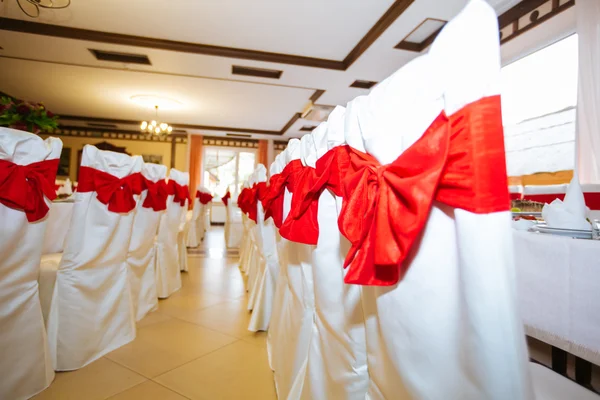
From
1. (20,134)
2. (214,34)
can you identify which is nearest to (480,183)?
(20,134)

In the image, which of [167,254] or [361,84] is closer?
[167,254]

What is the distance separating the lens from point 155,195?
2.20m

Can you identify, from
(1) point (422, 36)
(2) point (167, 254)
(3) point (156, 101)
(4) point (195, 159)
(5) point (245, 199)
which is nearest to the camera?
(2) point (167, 254)

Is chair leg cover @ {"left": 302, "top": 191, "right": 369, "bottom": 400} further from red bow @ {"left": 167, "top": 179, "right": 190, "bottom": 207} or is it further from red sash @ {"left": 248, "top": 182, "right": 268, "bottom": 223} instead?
red bow @ {"left": 167, "top": 179, "right": 190, "bottom": 207}

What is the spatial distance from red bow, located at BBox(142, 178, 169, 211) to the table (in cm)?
206

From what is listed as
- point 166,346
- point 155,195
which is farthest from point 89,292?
point 155,195

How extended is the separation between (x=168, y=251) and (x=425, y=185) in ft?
8.87

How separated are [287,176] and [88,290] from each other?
48.2 inches

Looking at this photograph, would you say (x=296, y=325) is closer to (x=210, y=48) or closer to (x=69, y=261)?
(x=69, y=261)

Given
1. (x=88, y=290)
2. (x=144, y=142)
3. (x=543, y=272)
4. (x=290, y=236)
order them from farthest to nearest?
(x=144, y=142) < (x=88, y=290) < (x=290, y=236) < (x=543, y=272)

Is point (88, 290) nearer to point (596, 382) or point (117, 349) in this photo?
point (117, 349)

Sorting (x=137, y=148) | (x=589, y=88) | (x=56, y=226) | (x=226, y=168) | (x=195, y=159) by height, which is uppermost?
(x=137, y=148)

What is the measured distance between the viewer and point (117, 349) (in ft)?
5.73

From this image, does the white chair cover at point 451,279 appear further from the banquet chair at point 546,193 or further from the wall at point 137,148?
the wall at point 137,148
